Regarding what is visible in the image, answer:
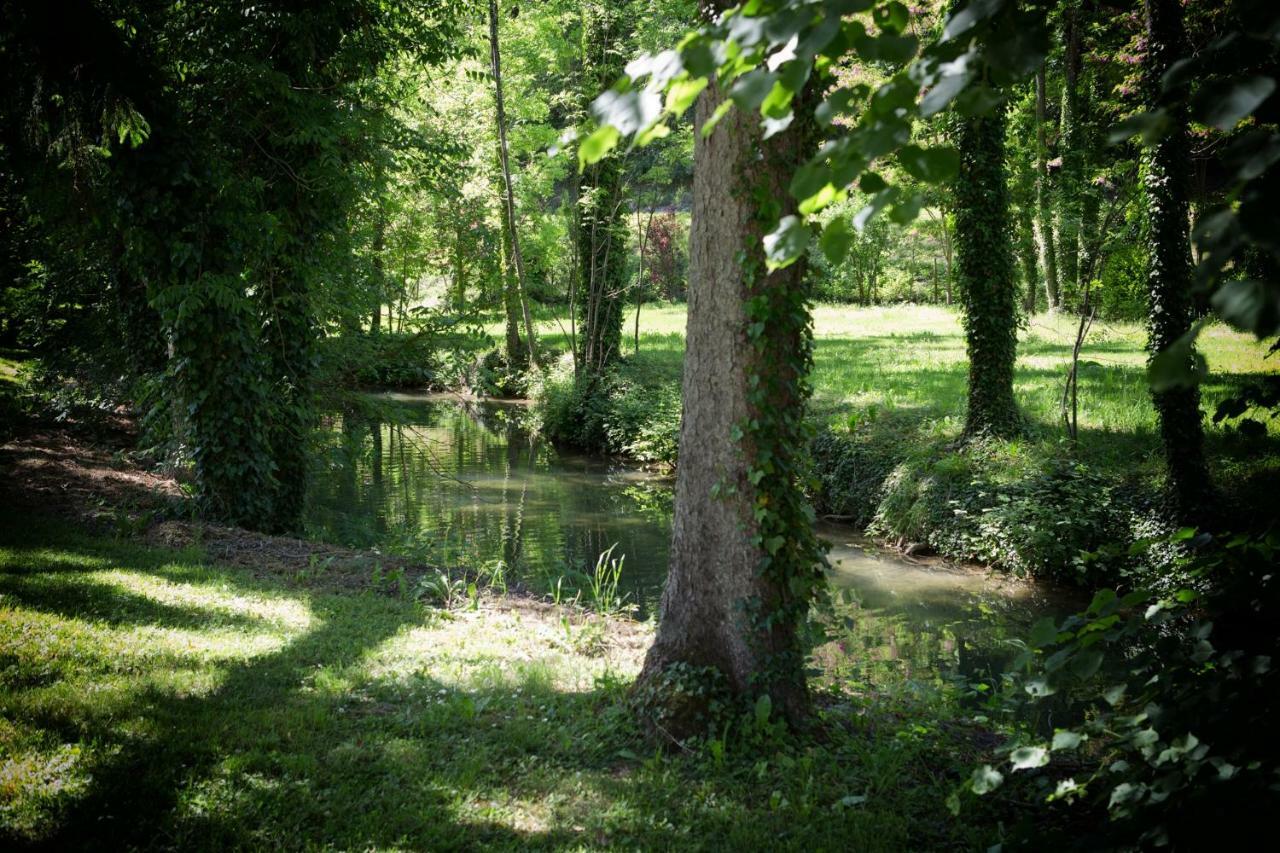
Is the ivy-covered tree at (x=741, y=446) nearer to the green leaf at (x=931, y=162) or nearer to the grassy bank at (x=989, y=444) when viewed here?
the grassy bank at (x=989, y=444)

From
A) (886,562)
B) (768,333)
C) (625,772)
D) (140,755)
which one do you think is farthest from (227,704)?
(886,562)

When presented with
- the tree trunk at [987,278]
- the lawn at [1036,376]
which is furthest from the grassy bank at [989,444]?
the tree trunk at [987,278]

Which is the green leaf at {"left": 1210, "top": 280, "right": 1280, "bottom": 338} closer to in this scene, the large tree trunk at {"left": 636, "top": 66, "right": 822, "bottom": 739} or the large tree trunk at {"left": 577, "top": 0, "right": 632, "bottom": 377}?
the large tree trunk at {"left": 636, "top": 66, "right": 822, "bottom": 739}

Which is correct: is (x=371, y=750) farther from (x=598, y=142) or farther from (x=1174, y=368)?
(x=1174, y=368)

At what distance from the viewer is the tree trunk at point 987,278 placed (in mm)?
10648

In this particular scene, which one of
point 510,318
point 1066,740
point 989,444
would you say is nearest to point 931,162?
point 1066,740

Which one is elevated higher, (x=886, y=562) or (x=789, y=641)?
(x=789, y=641)

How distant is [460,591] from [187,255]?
14.5ft

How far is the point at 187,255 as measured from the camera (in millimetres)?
7984

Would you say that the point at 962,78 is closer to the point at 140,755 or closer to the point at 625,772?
the point at 625,772

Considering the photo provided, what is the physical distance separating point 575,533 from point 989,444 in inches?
238

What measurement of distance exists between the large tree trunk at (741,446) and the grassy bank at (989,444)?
218 cm

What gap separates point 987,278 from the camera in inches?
432

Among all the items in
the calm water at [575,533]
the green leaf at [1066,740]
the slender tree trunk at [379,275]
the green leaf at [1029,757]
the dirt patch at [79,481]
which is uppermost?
the slender tree trunk at [379,275]
